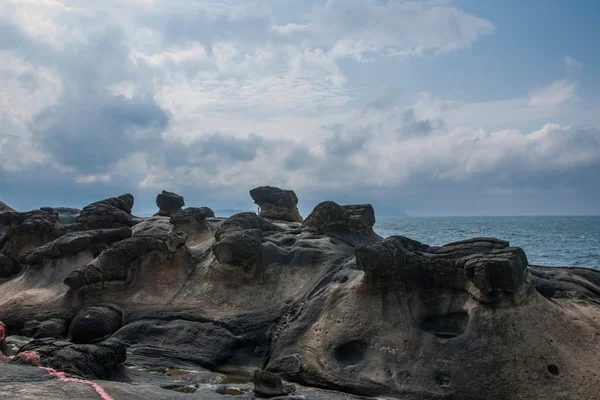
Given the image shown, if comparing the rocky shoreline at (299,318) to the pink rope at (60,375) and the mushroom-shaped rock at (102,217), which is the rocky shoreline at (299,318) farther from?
the mushroom-shaped rock at (102,217)

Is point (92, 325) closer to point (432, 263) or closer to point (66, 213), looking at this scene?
point (432, 263)

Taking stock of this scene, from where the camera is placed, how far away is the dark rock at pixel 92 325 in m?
9.88

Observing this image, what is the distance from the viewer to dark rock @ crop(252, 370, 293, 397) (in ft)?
23.2

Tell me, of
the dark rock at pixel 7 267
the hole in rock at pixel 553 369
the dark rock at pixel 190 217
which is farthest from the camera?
the dark rock at pixel 7 267

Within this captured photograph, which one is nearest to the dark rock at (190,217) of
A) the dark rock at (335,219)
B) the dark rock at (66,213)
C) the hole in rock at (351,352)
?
the dark rock at (335,219)

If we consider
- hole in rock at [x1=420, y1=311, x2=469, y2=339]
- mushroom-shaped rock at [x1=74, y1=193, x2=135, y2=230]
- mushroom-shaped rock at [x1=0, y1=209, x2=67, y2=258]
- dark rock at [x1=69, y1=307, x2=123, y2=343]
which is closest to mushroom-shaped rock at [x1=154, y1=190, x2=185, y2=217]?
mushroom-shaped rock at [x1=74, y1=193, x2=135, y2=230]

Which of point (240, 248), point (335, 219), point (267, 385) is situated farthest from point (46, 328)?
point (335, 219)

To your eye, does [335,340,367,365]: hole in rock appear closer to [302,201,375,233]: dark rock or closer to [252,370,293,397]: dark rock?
[252,370,293,397]: dark rock

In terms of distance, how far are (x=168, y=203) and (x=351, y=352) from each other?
9751 millimetres

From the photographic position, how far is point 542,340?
7586 mm

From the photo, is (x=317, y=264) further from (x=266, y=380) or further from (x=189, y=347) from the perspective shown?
(x=266, y=380)

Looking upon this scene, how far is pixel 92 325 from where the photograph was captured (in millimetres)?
9898

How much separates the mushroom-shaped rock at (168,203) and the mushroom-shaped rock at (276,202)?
7.90 ft

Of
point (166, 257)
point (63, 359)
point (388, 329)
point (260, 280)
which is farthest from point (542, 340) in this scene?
point (166, 257)
